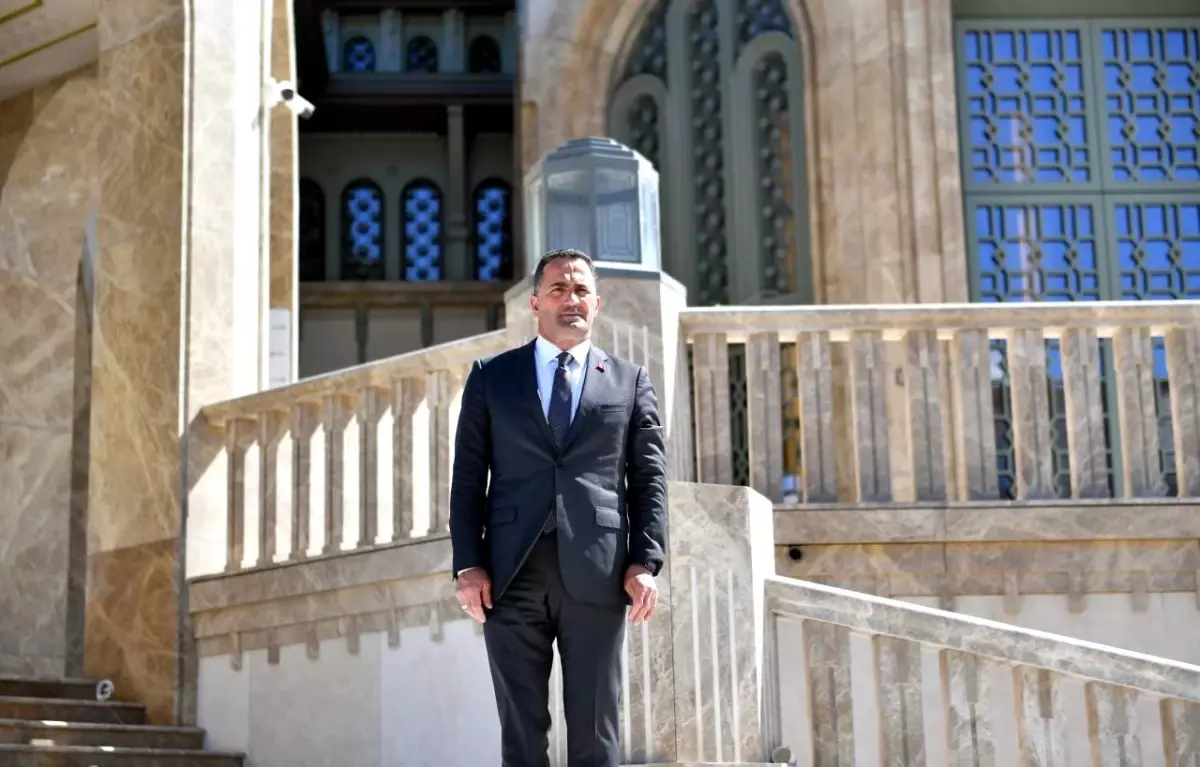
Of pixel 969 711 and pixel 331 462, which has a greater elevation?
pixel 331 462

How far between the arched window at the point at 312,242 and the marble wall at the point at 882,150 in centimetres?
543

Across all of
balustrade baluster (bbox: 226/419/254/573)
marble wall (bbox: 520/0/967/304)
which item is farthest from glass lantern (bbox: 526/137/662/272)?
marble wall (bbox: 520/0/967/304)

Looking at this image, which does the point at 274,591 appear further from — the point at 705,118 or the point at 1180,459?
the point at 705,118

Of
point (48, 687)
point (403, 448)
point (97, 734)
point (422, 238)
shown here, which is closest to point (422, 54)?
point (422, 238)

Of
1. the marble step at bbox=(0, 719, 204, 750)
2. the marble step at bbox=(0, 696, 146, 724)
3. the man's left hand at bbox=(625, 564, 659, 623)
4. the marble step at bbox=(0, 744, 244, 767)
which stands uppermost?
the man's left hand at bbox=(625, 564, 659, 623)

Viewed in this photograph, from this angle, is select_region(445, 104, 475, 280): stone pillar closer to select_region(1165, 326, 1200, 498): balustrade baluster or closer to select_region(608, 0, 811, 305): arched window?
select_region(608, 0, 811, 305): arched window

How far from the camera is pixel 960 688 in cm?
698

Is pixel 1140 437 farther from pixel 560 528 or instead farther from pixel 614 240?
pixel 560 528

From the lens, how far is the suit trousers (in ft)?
16.8

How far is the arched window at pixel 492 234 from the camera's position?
17.6 m

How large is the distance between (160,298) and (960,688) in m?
4.63

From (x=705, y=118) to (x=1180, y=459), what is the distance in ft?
18.7

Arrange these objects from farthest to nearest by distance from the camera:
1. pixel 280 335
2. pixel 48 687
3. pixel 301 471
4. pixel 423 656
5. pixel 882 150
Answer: pixel 882 150
pixel 280 335
pixel 48 687
pixel 301 471
pixel 423 656

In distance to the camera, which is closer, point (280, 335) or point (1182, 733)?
point (1182, 733)
